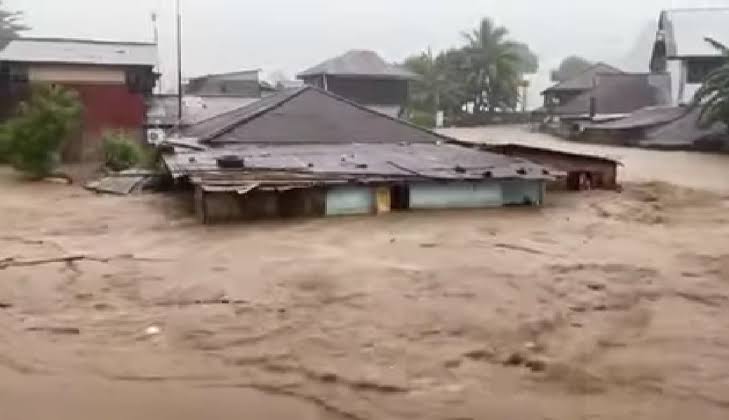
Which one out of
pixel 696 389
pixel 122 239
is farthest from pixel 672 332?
pixel 122 239

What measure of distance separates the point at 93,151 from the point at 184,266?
12.5 meters

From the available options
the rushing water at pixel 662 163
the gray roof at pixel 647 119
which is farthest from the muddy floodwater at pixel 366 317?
the gray roof at pixel 647 119

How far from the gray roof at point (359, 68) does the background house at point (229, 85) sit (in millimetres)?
2452

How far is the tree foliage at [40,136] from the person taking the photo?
57.6ft

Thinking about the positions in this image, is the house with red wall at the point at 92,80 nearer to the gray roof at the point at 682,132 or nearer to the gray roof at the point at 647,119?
the gray roof at the point at 682,132

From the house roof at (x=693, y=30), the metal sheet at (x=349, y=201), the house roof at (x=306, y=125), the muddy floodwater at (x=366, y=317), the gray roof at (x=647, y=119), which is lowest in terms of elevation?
the muddy floodwater at (x=366, y=317)

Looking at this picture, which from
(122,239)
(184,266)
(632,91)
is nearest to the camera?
(184,266)

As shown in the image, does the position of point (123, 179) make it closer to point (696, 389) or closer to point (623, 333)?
point (623, 333)

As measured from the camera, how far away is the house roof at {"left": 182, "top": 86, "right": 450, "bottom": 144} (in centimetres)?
1859

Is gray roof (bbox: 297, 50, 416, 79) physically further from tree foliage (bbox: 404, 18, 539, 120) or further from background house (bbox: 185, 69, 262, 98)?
tree foliage (bbox: 404, 18, 539, 120)

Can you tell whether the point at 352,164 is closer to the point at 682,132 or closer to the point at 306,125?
the point at 306,125

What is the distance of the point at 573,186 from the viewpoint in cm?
1656

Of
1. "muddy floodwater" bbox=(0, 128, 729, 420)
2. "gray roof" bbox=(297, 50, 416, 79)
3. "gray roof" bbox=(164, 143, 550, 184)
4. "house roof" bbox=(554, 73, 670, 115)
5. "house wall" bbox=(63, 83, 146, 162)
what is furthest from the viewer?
"house roof" bbox=(554, 73, 670, 115)

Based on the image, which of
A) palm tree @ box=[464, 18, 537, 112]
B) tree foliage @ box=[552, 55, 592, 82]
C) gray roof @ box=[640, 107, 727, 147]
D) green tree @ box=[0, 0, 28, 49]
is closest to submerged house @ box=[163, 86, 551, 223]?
gray roof @ box=[640, 107, 727, 147]
